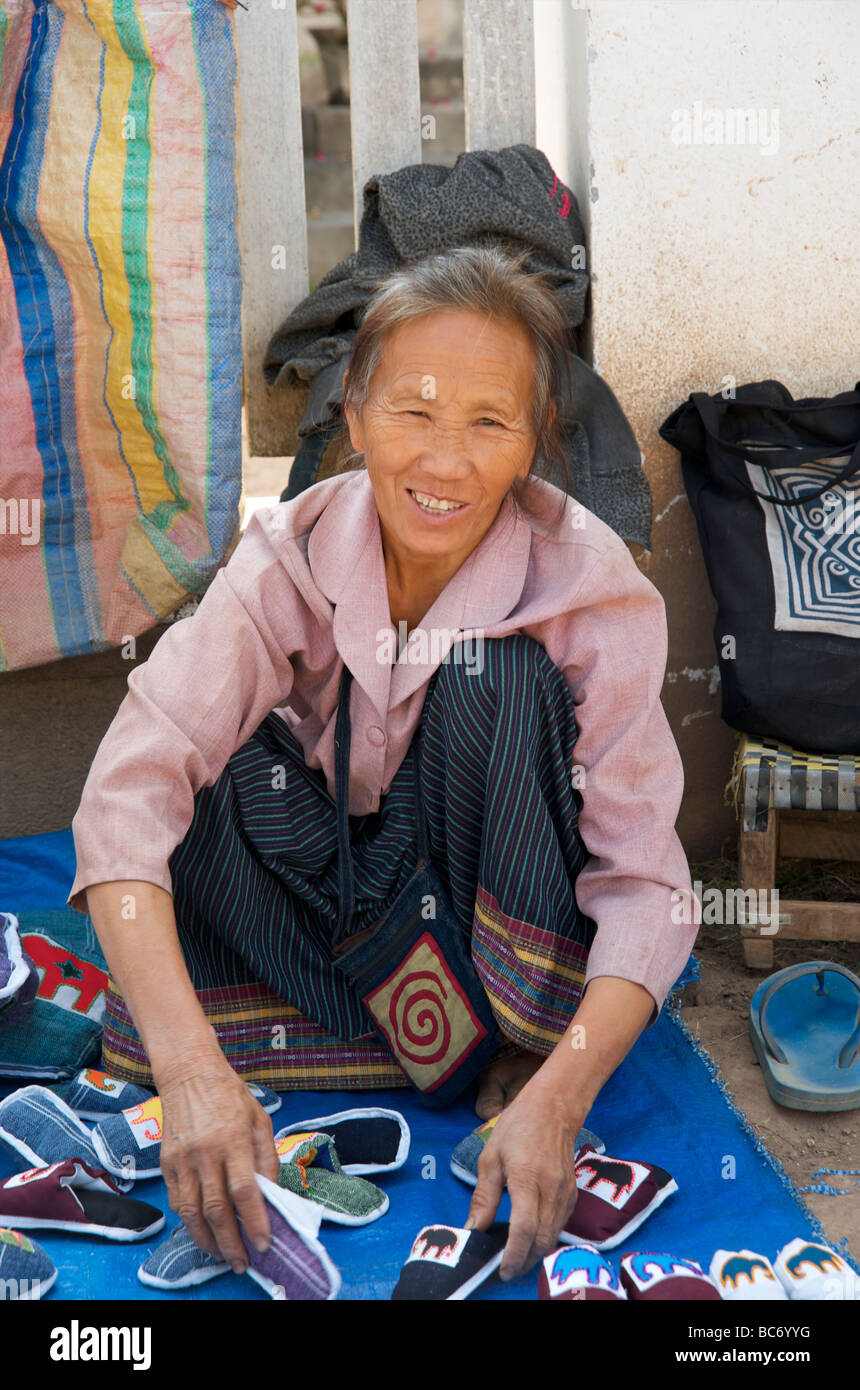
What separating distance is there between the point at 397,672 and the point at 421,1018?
1.66 ft

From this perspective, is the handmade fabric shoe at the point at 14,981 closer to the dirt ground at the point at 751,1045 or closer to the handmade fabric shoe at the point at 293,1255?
the handmade fabric shoe at the point at 293,1255

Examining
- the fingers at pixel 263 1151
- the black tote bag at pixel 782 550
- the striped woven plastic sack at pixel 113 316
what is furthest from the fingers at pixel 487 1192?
the striped woven plastic sack at pixel 113 316

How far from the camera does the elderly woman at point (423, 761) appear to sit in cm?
172

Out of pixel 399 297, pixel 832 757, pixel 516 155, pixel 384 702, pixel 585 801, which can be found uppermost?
pixel 516 155

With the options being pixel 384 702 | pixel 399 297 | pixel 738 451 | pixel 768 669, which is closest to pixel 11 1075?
pixel 384 702

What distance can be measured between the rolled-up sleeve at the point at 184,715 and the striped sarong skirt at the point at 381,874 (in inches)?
4.2

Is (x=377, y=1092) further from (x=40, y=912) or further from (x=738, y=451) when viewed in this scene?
(x=738, y=451)

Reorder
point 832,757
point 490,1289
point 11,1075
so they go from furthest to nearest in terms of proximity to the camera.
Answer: point 832,757, point 11,1075, point 490,1289

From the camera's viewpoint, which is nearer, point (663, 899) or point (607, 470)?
point (663, 899)

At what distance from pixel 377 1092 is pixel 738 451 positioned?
143cm

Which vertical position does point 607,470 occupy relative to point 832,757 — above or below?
above

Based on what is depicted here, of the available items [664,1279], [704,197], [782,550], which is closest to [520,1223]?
[664,1279]

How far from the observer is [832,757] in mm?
2545

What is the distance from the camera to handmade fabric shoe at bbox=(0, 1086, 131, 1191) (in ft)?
5.76
